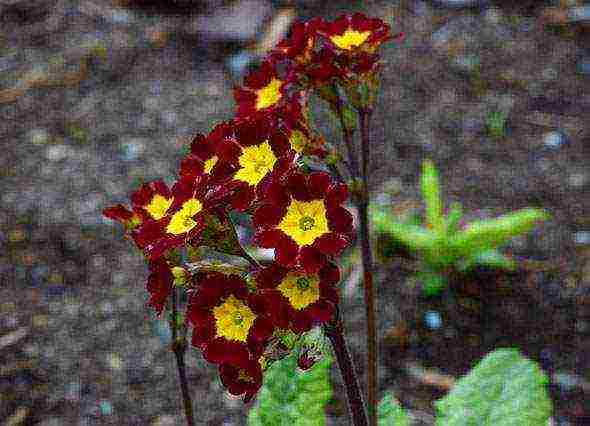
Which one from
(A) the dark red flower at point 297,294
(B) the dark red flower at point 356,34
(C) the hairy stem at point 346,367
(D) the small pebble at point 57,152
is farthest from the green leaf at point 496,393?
(D) the small pebble at point 57,152

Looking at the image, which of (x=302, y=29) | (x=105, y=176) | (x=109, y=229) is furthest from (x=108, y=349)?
(x=302, y=29)

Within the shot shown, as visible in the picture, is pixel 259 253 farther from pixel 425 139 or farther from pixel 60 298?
pixel 425 139

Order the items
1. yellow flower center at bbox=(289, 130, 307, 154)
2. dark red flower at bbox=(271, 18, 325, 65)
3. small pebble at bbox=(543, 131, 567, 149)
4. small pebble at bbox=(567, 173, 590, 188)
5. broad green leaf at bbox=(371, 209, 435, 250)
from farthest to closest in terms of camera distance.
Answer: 1. small pebble at bbox=(543, 131, 567, 149)
2. small pebble at bbox=(567, 173, 590, 188)
3. broad green leaf at bbox=(371, 209, 435, 250)
4. dark red flower at bbox=(271, 18, 325, 65)
5. yellow flower center at bbox=(289, 130, 307, 154)

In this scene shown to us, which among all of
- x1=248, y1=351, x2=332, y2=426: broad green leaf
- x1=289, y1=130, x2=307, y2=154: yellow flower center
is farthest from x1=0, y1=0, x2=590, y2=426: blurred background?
x1=289, y1=130, x2=307, y2=154: yellow flower center

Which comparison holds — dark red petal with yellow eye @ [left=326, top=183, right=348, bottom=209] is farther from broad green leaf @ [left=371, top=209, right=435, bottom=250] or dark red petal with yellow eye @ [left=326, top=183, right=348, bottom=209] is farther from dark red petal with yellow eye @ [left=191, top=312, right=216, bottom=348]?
broad green leaf @ [left=371, top=209, right=435, bottom=250]

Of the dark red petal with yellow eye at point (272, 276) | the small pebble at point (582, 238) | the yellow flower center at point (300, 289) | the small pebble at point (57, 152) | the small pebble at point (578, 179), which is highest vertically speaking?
the dark red petal with yellow eye at point (272, 276)

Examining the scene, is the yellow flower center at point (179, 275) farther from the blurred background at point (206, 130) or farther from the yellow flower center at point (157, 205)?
the blurred background at point (206, 130)
